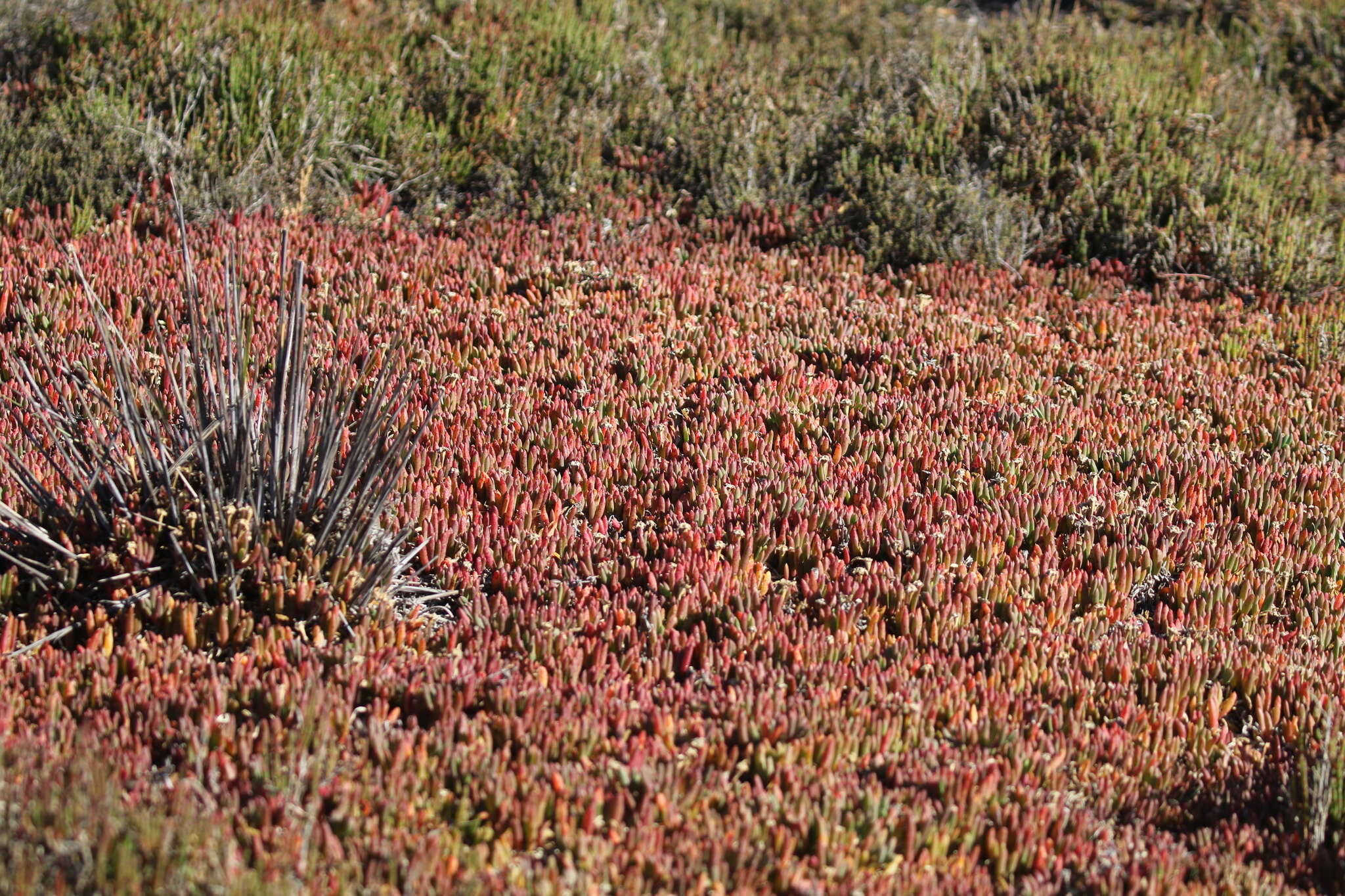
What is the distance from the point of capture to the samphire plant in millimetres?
3875

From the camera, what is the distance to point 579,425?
550 centimetres

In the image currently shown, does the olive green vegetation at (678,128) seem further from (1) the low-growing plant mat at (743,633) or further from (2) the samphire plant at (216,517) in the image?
(2) the samphire plant at (216,517)

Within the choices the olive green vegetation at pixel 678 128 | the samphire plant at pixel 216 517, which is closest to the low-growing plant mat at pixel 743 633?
the samphire plant at pixel 216 517

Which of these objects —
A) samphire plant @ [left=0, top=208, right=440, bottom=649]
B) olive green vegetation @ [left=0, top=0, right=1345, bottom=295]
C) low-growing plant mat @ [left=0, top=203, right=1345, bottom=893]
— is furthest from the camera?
olive green vegetation @ [left=0, top=0, right=1345, bottom=295]

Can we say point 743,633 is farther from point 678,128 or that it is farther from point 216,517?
point 678,128

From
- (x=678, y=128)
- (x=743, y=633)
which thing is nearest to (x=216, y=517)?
(x=743, y=633)

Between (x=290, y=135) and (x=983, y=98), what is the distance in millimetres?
4938

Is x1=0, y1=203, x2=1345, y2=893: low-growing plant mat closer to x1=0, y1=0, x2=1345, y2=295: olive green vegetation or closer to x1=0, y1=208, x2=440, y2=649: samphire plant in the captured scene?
x1=0, y1=208, x2=440, y2=649: samphire plant

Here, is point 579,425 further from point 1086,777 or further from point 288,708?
point 1086,777

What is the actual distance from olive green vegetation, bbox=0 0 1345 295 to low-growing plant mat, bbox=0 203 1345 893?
103 centimetres

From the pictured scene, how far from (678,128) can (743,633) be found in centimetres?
580

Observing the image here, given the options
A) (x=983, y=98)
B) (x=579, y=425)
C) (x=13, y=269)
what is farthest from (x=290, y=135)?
(x=983, y=98)

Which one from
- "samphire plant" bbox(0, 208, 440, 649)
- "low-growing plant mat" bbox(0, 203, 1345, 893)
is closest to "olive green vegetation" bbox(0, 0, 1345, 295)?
"low-growing plant mat" bbox(0, 203, 1345, 893)

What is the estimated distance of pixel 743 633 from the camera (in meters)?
4.07
